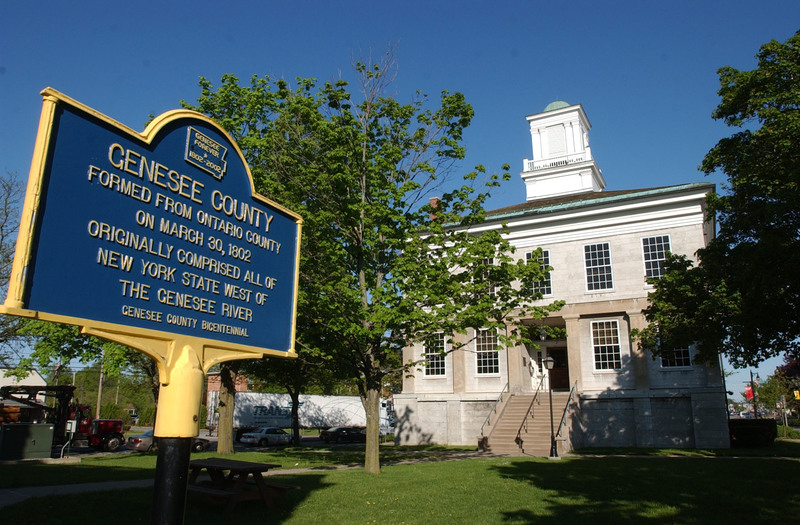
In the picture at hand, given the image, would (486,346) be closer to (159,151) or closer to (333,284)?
(333,284)

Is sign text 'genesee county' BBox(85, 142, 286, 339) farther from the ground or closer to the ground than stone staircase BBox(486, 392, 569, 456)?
farther from the ground

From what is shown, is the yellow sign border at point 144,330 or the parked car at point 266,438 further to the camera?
the parked car at point 266,438

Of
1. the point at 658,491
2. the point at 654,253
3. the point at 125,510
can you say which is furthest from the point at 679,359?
the point at 125,510

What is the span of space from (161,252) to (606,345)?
91.5 feet

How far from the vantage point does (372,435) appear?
52.9ft

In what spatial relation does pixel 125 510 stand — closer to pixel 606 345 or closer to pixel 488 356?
pixel 488 356

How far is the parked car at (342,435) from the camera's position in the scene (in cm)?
4169

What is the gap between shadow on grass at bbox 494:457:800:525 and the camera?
9812mm

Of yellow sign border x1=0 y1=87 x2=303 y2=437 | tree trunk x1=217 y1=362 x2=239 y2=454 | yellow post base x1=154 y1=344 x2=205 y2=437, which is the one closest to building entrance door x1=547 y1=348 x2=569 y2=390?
tree trunk x1=217 y1=362 x2=239 y2=454

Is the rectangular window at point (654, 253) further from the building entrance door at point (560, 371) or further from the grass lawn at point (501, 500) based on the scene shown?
the grass lawn at point (501, 500)

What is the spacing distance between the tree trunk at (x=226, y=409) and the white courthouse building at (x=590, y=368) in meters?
9.46

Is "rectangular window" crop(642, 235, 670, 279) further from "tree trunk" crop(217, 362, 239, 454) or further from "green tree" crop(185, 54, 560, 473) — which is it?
"tree trunk" crop(217, 362, 239, 454)

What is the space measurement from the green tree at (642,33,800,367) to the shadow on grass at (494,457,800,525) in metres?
4.00

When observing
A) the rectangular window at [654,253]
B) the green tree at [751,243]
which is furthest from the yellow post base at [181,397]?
the rectangular window at [654,253]
